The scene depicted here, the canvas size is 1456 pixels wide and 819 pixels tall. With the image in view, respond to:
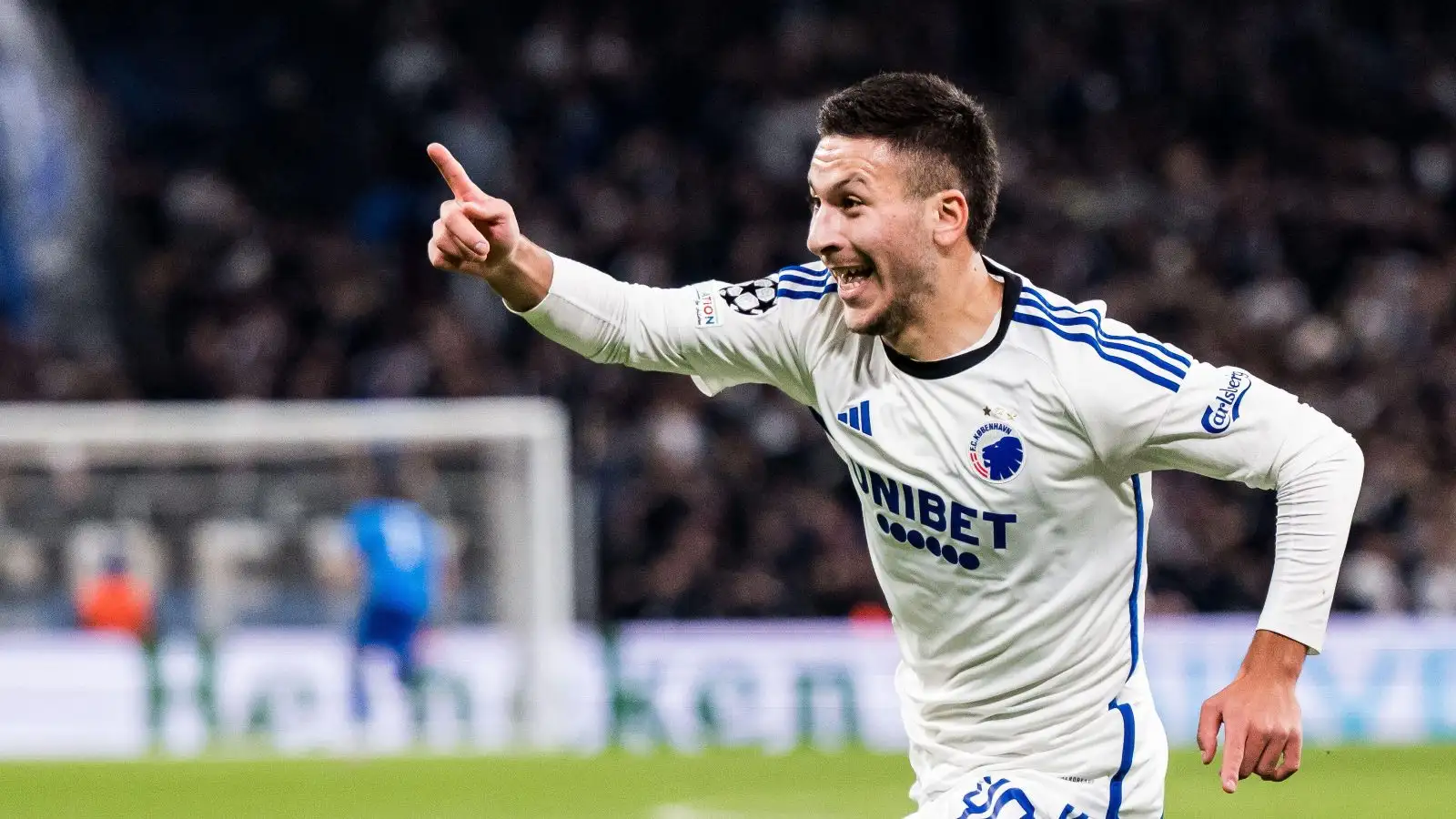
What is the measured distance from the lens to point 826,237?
382cm

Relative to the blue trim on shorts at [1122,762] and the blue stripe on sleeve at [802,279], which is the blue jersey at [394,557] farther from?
the blue trim on shorts at [1122,762]

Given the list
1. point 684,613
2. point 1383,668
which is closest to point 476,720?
point 684,613

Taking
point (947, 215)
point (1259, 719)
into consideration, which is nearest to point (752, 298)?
point (947, 215)

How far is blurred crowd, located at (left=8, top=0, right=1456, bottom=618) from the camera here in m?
15.5

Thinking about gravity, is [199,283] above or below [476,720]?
above

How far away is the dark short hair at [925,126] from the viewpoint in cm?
384

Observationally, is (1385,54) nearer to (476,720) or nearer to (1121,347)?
(476,720)

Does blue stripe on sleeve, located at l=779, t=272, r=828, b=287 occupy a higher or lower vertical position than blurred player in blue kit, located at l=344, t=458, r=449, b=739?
higher

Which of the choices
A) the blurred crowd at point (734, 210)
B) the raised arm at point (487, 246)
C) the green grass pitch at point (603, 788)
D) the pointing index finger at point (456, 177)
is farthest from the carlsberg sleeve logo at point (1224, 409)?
the blurred crowd at point (734, 210)

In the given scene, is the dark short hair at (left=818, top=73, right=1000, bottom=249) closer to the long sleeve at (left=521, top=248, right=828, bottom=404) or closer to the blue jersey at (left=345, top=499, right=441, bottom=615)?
the long sleeve at (left=521, top=248, right=828, bottom=404)

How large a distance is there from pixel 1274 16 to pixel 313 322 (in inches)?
373

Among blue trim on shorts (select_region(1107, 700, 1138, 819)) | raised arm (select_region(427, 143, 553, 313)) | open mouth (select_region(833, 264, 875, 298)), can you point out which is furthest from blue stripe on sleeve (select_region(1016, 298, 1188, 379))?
raised arm (select_region(427, 143, 553, 313))

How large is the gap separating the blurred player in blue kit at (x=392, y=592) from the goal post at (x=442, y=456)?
63 centimetres

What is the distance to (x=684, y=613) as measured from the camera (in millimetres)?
14812
